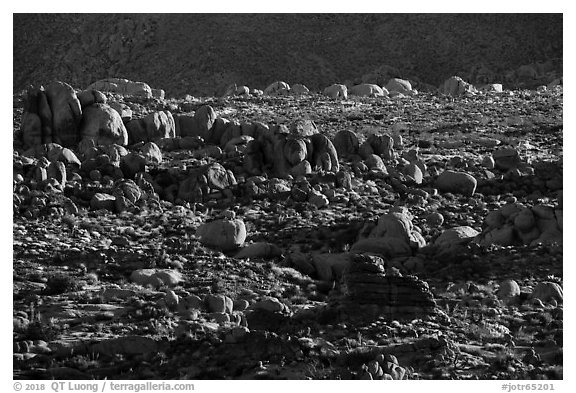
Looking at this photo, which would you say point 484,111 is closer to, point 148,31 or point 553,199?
point 553,199

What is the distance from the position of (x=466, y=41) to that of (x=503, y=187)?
58846mm

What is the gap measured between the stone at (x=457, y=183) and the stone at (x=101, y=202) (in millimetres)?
9987

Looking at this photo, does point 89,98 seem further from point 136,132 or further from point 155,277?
point 155,277

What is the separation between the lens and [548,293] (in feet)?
71.8

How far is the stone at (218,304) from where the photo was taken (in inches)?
786

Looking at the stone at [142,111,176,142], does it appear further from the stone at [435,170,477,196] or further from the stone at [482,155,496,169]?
the stone at [482,155,496,169]

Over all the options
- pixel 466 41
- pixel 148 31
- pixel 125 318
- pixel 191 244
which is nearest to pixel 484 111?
pixel 191 244

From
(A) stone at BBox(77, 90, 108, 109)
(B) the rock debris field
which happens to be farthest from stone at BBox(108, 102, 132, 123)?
(A) stone at BBox(77, 90, 108, 109)

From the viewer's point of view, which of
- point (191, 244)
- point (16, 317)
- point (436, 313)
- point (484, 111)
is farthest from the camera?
point (484, 111)

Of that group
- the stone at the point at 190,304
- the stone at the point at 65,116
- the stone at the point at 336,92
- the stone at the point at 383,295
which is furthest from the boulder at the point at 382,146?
the stone at the point at 336,92

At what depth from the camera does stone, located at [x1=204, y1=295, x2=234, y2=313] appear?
19953 millimetres

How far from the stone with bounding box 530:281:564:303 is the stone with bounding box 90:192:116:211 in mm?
10855

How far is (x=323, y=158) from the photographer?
31.4 metres

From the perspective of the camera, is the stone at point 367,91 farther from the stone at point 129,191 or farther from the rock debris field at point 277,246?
the stone at point 129,191
